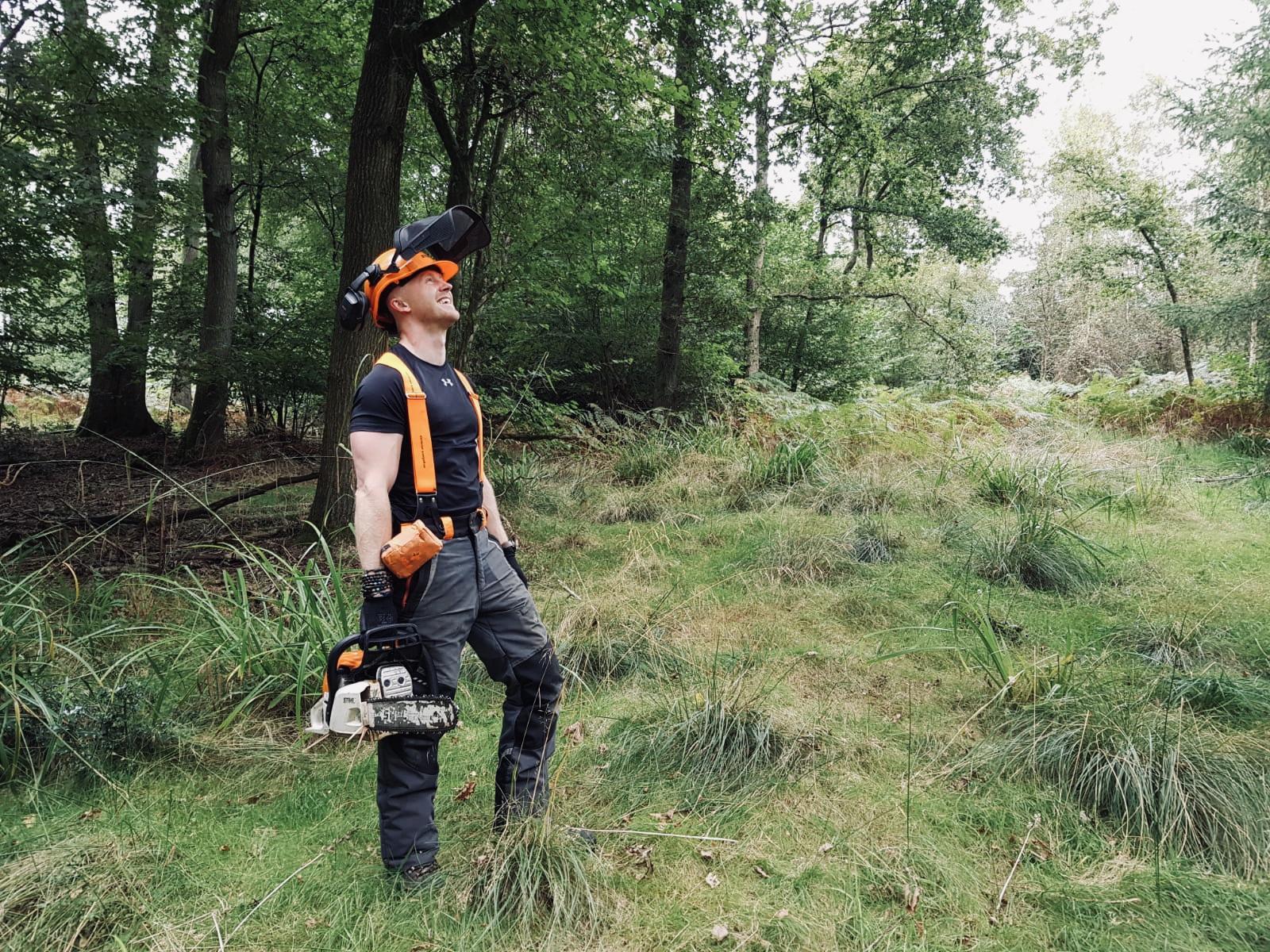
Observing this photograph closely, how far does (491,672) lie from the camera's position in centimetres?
257

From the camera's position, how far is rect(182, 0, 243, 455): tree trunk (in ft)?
31.2

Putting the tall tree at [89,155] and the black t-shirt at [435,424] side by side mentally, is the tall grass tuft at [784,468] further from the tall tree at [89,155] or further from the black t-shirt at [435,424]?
the tall tree at [89,155]

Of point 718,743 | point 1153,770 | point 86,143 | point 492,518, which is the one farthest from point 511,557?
point 86,143

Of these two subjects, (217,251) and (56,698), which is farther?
(217,251)

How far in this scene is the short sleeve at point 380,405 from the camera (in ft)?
7.22

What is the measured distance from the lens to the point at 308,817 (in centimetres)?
284

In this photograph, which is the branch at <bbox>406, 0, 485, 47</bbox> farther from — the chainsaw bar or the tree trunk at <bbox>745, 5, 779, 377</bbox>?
the tree trunk at <bbox>745, 5, 779, 377</bbox>

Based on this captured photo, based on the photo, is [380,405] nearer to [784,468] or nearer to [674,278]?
[784,468]

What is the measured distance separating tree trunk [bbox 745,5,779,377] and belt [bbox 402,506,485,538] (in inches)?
371

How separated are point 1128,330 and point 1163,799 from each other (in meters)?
28.8

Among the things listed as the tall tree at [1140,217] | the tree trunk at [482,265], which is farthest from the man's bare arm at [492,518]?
the tall tree at [1140,217]

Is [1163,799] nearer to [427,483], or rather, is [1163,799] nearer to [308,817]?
[427,483]

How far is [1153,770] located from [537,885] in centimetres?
221

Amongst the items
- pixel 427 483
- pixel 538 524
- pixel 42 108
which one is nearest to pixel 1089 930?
pixel 427 483
